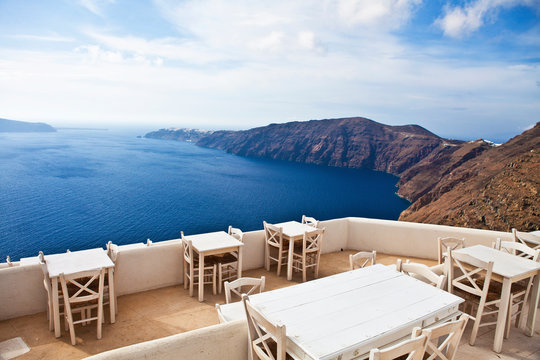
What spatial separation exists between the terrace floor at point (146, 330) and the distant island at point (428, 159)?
1645 cm

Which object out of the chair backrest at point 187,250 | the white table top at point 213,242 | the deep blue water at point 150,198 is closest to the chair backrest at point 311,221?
the white table top at point 213,242

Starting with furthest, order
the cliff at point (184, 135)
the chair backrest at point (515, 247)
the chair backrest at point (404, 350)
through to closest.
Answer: the cliff at point (184, 135), the chair backrest at point (515, 247), the chair backrest at point (404, 350)

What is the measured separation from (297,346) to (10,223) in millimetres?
53729

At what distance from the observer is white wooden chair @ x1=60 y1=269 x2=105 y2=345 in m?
4.04

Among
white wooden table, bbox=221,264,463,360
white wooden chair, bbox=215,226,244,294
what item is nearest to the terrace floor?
white wooden chair, bbox=215,226,244,294

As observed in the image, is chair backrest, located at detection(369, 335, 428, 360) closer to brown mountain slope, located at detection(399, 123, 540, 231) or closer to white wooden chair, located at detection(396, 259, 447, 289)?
white wooden chair, located at detection(396, 259, 447, 289)

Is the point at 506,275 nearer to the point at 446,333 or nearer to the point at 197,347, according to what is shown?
the point at 446,333

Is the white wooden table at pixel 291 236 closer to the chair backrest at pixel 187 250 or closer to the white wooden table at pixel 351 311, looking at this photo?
the chair backrest at pixel 187 250

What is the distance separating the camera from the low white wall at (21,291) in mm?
4617

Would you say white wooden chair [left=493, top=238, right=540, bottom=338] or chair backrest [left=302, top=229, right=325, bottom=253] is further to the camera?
chair backrest [left=302, top=229, right=325, bottom=253]

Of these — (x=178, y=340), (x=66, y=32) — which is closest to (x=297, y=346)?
(x=178, y=340)

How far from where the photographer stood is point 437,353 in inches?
105

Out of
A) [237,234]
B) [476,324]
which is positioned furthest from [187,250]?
[476,324]

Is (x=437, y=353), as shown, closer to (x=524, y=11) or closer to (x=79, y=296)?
(x=79, y=296)
